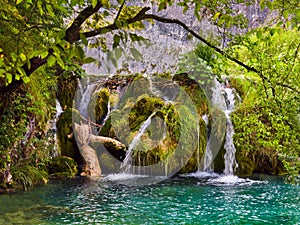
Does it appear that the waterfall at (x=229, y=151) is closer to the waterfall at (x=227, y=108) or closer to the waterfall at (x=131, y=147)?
the waterfall at (x=227, y=108)

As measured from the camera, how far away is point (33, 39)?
425cm

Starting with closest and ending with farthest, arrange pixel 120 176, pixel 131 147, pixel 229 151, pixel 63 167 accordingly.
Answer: pixel 63 167 < pixel 120 176 < pixel 131 147 < pixel 229 151

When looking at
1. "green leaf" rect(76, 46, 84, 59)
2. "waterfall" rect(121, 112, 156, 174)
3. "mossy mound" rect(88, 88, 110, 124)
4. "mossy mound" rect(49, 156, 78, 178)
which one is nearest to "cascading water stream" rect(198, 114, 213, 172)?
"waterfall" rect(121, 112, 156, 174)

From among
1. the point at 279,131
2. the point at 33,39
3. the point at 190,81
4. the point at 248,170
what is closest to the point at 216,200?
the point at 279,131

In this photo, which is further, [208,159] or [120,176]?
[208,159]

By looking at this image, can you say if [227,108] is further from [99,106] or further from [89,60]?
[89,60]

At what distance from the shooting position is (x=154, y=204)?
6.09 m

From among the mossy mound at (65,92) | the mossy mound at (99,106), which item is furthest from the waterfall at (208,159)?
the mossy mound at (65,92)

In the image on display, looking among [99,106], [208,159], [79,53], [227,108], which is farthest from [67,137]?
[79,53]

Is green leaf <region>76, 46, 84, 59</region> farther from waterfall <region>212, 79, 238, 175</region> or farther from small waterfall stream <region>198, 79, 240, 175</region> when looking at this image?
waterfall <region>212, 79, 238, 175</region>

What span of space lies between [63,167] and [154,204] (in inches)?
151

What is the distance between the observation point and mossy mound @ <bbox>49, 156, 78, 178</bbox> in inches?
348

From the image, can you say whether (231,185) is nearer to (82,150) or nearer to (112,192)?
(112,192)

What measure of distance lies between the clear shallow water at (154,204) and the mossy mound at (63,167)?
2.22 ft
